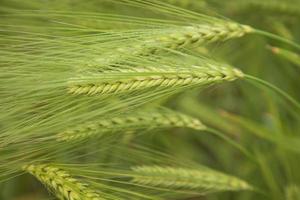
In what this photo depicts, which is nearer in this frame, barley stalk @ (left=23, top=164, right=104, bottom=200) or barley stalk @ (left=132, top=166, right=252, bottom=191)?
barley stalk @ (left=23, top=164, right=104, bottom=200)

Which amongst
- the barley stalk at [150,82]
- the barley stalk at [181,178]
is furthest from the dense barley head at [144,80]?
the barley stalk at [181,178]

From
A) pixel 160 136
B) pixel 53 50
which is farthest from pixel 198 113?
pixel 53 50

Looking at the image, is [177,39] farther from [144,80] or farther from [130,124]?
[130,124]

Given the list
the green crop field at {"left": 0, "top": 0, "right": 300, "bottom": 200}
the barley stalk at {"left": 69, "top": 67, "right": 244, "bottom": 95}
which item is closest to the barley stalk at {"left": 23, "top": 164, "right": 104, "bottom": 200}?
the green crop field at {"left": 0, "top": 0, "right": 300, "bottom": 200}

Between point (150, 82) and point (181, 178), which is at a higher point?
point (150, 82)

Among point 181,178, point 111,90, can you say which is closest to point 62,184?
point 111,90

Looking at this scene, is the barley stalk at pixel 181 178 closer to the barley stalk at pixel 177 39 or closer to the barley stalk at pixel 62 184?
the barley stalk at pixel 62 184

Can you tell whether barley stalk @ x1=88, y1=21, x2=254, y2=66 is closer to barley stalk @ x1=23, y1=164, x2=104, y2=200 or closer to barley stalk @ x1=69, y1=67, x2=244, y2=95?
barley stalk @ x1=69, y1=67, x2=244, y2=95
